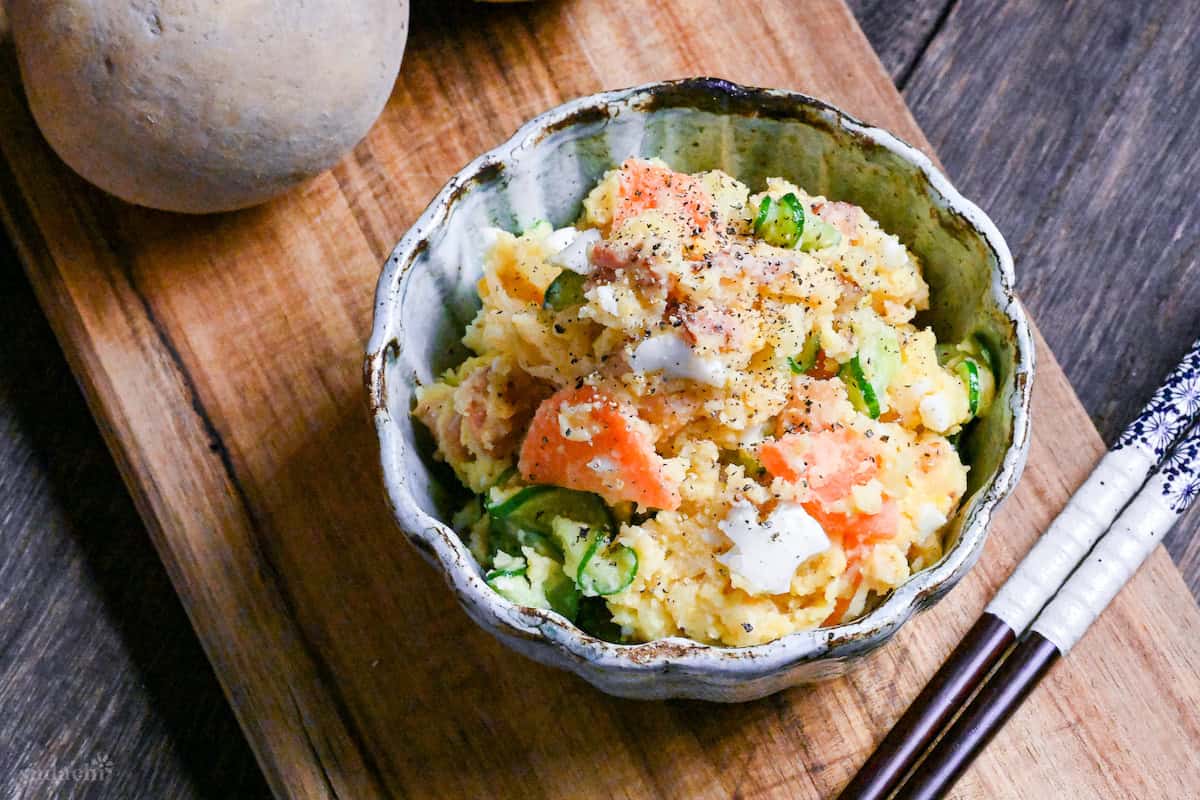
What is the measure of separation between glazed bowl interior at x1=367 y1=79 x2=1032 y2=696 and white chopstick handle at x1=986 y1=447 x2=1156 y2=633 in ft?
1.32

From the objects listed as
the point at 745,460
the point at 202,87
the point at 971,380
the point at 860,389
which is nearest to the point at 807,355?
the point at 860,389

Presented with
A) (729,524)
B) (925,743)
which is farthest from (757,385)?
(925,743)

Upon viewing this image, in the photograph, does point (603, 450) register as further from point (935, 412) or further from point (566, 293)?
point (935, 412)

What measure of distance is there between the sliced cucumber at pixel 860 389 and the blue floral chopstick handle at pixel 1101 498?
656 millimetres

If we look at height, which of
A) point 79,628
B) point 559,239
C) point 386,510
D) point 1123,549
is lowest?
point 79,628

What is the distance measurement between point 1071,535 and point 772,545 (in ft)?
2.95

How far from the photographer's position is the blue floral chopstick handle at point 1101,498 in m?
2.27

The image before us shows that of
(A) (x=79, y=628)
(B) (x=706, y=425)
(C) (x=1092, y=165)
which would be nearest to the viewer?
(B) (x=706, y=425)

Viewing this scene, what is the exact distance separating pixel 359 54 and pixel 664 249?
94 cm

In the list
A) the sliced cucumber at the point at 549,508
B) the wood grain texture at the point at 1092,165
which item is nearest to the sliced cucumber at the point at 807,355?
the sliced cucumber at the point at 549,508

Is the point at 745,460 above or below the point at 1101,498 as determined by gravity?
above

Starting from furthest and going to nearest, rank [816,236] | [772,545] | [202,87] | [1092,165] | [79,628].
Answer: [1092,165], [79,628], [202,87], [816,236], [772,545]

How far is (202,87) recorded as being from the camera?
87.4 inches

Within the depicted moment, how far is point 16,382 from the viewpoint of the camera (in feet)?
8.79
